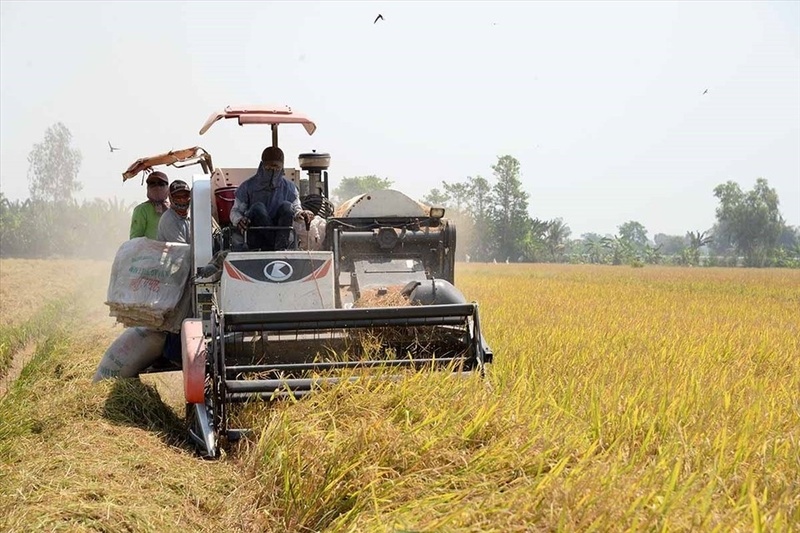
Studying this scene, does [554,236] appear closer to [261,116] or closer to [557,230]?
[557,230]

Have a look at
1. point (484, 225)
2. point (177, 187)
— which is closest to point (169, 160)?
point (177, 187)

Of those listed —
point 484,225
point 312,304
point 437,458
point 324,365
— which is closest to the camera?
point 437,458

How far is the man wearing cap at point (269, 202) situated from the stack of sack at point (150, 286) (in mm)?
681

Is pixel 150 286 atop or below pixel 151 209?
below

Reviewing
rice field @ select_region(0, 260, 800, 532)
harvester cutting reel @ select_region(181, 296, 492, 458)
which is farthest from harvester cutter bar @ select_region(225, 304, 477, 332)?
rice field @ select_region(0, 260, 800, 532)

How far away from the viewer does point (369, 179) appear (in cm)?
9212

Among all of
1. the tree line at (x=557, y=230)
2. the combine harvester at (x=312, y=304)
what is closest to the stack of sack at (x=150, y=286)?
the combine harvester at (x=312, y=304)

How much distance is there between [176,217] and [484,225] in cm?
7372

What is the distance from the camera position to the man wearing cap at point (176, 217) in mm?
8031

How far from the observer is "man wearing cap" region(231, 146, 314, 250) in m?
7.19

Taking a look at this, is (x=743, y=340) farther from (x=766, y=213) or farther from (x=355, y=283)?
(x=766, y=213)

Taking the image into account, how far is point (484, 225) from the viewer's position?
81062 millimetres

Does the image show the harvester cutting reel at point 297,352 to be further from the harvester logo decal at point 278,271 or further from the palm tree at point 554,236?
the palm tree at point 554,236

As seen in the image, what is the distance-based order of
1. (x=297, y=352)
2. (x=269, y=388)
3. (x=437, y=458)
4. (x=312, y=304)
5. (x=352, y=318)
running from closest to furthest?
(x=437, y=458) → (x=269, y=388) → (x=352, y=318) → (x=297, y=352) → (x=312, y=304)
